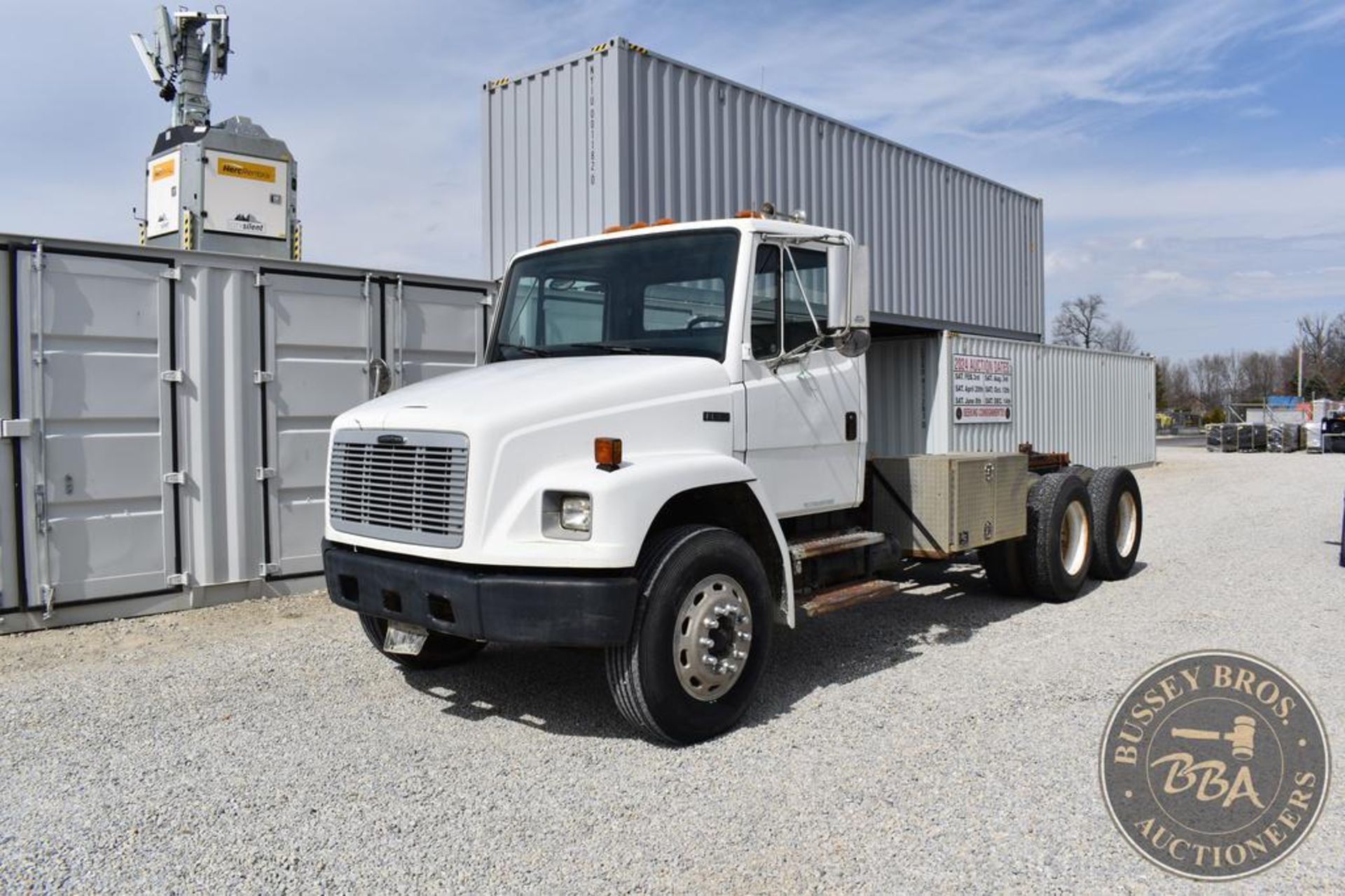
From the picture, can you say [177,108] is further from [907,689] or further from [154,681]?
[907,689]

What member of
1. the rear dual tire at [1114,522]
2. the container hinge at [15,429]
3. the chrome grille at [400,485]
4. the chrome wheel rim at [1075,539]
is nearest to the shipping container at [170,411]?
the container hinge at [15,429]

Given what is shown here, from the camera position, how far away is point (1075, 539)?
809cm

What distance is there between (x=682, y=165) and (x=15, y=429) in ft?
21.2

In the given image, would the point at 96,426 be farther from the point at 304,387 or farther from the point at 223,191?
the point at 223,191

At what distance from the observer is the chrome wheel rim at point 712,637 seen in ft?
14.6

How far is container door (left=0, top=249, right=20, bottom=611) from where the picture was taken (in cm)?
665

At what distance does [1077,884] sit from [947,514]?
327 cm

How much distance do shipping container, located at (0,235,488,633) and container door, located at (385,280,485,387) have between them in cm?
2

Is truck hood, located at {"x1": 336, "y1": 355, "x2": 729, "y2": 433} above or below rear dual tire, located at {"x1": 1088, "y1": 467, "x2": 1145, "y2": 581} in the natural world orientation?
above

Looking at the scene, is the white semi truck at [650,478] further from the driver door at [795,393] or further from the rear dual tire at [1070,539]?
the rear dual tire at [1070,539]


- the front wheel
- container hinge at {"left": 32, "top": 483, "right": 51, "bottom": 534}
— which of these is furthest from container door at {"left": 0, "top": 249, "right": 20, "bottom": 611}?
the front wheel

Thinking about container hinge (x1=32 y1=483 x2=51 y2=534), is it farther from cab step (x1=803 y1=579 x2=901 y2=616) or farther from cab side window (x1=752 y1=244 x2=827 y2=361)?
cab step (x1=803 y1=579 x2=901 y2=616)

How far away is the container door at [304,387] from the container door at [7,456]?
163 centimetres

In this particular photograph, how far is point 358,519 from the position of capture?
4.75m
